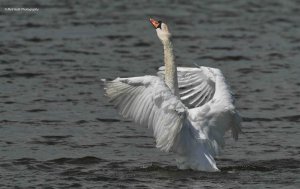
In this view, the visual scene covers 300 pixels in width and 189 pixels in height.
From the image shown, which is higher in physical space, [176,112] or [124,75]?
[176,112]

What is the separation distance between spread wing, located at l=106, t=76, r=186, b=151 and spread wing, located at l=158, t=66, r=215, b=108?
1.90 metres

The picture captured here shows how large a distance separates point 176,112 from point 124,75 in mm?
7917

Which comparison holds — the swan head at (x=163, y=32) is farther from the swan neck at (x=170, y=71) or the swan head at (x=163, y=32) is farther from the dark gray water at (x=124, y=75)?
the dark gray water at (x=124, y=75)

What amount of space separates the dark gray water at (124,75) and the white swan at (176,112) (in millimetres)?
408

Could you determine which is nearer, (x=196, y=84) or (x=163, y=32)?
(x=163, y=32)

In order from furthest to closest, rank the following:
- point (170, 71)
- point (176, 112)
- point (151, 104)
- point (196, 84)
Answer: point (196, 84), point (170, 71), point (151, 104), point (176, 112)

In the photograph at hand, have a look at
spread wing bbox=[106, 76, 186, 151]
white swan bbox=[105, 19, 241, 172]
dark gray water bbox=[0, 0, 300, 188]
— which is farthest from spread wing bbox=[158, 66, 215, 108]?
spread wing bbox=[106, 76, 186, 151]

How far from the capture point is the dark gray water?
14.4 meters

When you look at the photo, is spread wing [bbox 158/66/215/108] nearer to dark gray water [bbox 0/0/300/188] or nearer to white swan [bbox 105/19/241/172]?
white swan [bbox 105/19/241/172]

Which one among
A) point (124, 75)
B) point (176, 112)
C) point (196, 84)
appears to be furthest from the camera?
point (124, 75)

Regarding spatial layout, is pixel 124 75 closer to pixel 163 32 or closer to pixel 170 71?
pixel 163 32

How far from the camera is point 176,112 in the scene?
1335 cm

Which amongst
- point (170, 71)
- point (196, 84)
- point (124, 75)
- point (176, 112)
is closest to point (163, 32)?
point (170, 71)

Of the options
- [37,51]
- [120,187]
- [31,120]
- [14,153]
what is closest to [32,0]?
[37,51]
